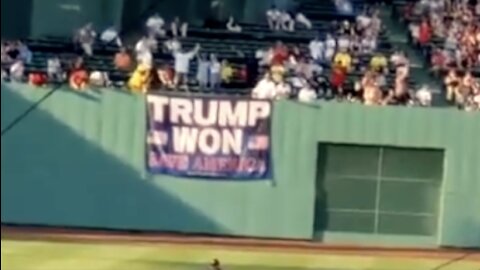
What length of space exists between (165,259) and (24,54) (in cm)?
872

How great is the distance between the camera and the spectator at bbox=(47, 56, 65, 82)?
2611 centimetres

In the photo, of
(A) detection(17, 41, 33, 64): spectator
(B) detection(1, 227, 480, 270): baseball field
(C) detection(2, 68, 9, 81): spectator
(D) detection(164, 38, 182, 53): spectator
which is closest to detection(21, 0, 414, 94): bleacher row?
(A) detection(17, 41, 33, 64): spectator

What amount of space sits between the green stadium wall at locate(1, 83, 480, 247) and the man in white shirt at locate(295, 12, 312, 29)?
37.5 ft

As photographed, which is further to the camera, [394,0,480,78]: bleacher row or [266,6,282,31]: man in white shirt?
[266,6,282,31]: man in white shirt

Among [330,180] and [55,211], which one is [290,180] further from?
[55,211]

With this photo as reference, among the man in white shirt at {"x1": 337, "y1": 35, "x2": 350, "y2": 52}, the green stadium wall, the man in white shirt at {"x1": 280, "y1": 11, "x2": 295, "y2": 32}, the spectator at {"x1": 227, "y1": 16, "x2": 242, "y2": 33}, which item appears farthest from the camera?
the man in white shirt at {"x1": 280, "y1": 11, "x2": 295, "y2": 32}

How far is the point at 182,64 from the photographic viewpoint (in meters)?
28.3

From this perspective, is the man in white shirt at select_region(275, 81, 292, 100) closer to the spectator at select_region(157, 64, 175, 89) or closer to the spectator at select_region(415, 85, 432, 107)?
the spectator at select_region(157, 64, 175, 89)

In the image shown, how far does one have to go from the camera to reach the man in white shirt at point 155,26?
104 feet

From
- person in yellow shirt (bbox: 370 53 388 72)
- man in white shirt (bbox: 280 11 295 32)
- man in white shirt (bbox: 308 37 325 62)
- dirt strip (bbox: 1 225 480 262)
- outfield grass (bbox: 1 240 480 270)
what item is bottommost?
dirt strip (bbox: 1 225 480 262)

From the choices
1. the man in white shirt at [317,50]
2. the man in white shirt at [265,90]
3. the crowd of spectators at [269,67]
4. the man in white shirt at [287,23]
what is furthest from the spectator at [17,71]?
the man in white shirt at [287,23]

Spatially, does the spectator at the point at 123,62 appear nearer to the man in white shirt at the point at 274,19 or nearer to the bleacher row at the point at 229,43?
the bleacher row at the point at 229,43

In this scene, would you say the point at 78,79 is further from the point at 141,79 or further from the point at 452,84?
the point at 452,84

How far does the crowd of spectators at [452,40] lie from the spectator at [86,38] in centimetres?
705
